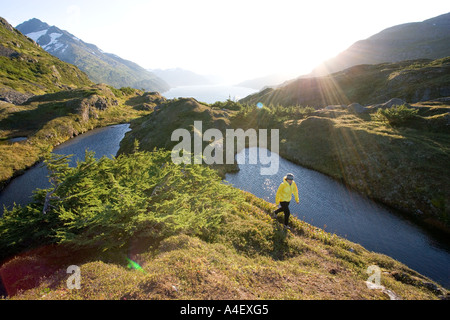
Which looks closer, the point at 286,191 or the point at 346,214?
the point at 286,191

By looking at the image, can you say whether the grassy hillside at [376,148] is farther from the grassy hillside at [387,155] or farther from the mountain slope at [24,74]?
the mountain slope at [24,74]

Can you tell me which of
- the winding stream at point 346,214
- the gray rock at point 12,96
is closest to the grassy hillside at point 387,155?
the winding stream at point 346,214

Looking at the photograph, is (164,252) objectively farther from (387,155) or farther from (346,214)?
(387,155)

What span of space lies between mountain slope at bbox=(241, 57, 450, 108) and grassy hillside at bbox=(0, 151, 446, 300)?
65.5 m

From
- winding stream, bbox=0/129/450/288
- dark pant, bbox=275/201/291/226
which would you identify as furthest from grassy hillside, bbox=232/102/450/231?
dark pant, bbox=275/201/291/226

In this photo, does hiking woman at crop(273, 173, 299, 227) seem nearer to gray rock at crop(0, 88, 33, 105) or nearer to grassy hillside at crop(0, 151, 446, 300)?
grassy hillside at crop(0, 151, 446, 300)

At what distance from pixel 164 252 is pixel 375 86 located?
90.5 metres

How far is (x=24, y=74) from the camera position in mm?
113375

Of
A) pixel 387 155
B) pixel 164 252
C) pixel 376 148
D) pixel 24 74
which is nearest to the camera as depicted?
pixel 164 252

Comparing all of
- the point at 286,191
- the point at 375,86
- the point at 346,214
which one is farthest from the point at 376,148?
the point at 375,86

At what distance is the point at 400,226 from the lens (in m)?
18.6

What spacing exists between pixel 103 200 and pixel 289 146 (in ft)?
114

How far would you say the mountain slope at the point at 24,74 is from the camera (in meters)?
88.3

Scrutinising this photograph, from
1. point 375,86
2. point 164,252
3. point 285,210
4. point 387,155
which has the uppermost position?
point 375,86
